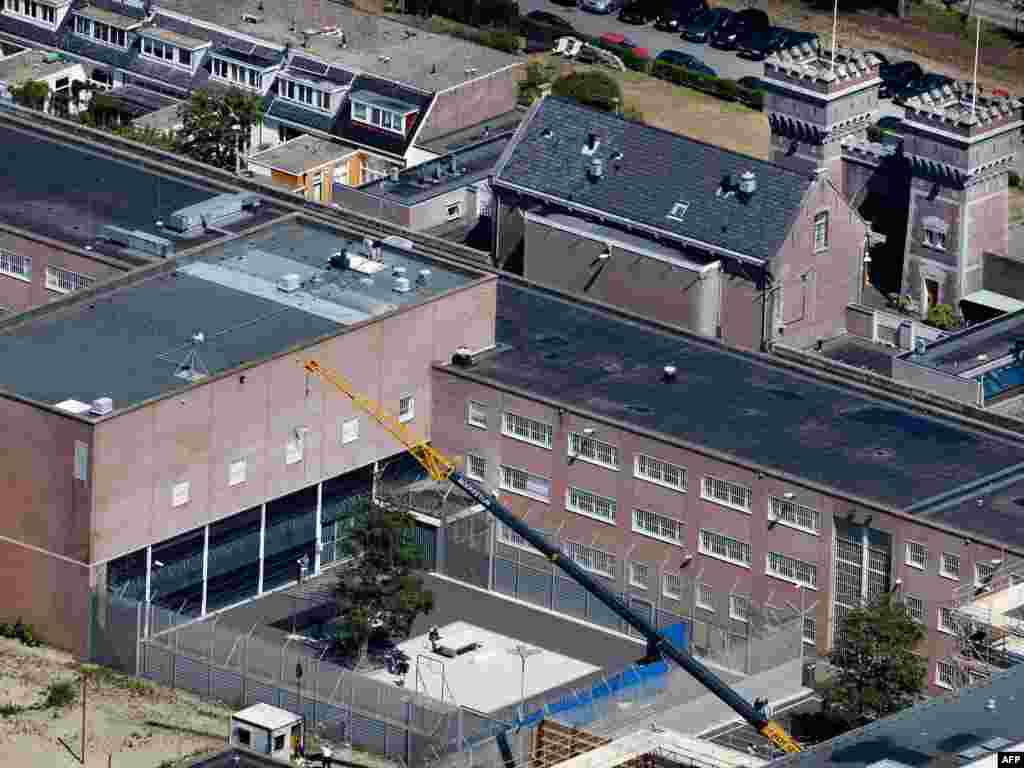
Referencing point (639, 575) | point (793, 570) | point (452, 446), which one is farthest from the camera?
point (452, 446)

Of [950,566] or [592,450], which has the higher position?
[592,450]

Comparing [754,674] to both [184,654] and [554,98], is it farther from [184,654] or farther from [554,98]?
[554,98]

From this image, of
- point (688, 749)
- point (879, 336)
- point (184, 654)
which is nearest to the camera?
point (688, 749)

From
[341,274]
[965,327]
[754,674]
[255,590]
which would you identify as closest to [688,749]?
[754,674]

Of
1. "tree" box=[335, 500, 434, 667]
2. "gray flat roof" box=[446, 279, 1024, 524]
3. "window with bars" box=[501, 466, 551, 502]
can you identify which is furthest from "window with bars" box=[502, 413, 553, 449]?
"tree" box=[335, 500, 434, 667]

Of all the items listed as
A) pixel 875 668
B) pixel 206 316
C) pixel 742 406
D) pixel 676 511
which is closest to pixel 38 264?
pixel 206 316

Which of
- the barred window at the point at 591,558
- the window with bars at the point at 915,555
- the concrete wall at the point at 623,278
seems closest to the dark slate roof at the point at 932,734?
the window with bars at the point at 915,555

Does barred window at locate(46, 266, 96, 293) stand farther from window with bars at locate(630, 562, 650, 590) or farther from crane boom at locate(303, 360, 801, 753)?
window with bars at locate(630, 562, 650, 590)

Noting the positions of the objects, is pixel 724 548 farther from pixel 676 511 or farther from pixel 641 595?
pixel 641 595
